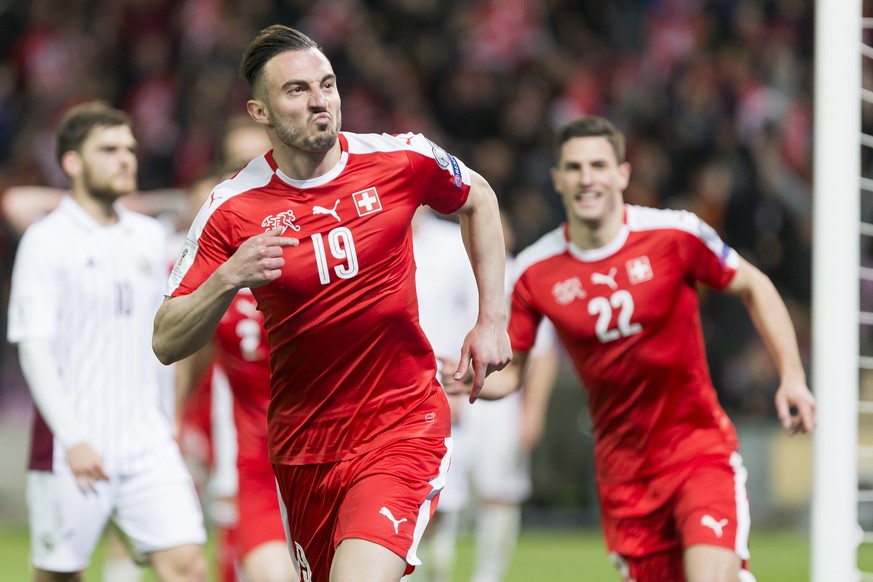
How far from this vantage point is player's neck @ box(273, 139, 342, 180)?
17.1 feet

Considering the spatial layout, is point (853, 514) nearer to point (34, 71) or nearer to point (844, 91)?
point (844, 91)

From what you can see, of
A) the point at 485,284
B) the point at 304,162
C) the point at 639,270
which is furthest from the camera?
the point at 639,270

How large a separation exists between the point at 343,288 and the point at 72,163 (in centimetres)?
260

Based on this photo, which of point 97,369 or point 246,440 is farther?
point 246,440

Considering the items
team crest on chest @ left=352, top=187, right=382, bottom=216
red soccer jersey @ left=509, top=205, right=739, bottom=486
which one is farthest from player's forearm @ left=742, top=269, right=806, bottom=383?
team crest on chest @ left=352, top=187, right=382, bottom=216

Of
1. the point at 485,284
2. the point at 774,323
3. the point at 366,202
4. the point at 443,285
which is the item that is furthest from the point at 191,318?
the point at 443,285

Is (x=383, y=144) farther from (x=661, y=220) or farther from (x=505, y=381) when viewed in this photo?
(x=661, y=220)

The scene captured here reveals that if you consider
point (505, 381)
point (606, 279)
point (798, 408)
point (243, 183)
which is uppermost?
point (243, 183)

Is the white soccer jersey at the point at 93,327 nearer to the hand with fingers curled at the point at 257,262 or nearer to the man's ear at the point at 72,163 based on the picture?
the man's ear at the point at 72,163

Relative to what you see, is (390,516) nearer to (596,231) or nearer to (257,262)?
(257,262)

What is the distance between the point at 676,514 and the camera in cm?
634

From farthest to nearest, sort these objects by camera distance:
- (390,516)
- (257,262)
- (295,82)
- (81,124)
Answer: (81,124)
(295,82)
(390,516)
(257,262)

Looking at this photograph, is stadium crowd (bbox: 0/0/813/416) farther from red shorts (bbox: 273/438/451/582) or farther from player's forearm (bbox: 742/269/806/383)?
red shorts (bbox: 273/438/451/582)

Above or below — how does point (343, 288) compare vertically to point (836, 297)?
below
